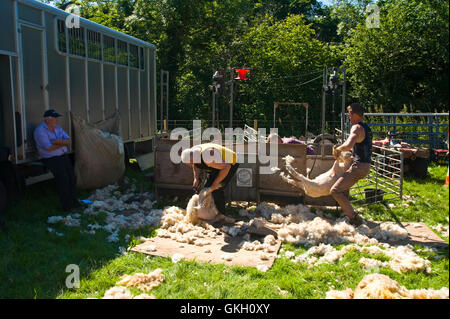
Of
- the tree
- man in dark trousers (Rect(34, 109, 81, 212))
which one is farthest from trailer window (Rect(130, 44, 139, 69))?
the tree

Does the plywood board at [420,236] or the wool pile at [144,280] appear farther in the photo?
the plywood board at [420,236]

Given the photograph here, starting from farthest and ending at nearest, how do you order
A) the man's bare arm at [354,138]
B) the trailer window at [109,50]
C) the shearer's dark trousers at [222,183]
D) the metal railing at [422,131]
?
the metal railing at [422,131]
the trailer window at [109,50]
the shearer's dark trousers at [222,183]
the man's bare arm at [354,138]

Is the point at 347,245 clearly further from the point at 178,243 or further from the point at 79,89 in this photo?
the point at 79,89

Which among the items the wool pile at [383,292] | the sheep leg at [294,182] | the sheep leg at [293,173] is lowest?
the wool pile at [383,292]

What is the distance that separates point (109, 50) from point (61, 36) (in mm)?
1972

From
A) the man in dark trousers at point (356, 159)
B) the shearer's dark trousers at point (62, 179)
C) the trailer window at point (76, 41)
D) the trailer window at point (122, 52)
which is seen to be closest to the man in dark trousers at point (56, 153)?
the shearer's dark trousers at point (62, 179)

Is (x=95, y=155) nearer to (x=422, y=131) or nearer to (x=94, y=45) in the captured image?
(x=94, y=45)

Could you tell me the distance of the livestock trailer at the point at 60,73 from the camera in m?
6.98

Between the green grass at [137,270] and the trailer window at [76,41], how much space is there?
3.88 metres

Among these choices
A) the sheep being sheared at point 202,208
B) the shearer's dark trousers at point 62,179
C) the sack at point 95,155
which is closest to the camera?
the sheep being sheared at point 202,208

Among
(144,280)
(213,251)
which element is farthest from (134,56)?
(144,280)

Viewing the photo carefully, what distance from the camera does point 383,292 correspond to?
149 inches

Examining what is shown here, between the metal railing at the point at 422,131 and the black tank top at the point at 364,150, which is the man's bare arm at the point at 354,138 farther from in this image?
the metal railing at the point at 422,131

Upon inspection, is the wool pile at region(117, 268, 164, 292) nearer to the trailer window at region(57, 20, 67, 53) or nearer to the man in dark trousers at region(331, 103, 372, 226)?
the man in dark trousers at region(331, 103, 372, 226)
